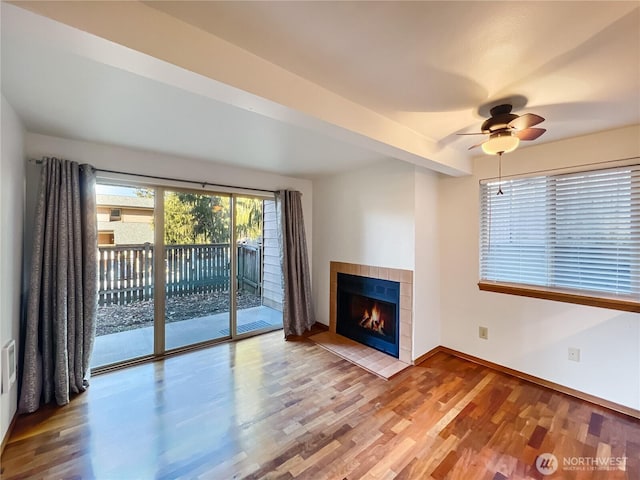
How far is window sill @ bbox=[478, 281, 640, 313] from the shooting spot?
216 cm

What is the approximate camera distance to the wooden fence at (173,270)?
9.57ft

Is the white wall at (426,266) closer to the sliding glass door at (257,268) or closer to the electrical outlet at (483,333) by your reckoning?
the electrical outlet at (483,333)

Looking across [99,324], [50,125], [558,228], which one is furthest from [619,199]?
[99,324]

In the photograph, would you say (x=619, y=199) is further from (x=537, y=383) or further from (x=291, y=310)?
(x=291, y=310)

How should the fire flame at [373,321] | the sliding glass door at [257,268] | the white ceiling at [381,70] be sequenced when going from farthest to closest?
the sliding glass door at [257,268], the fire flame at [373,321], the white ceiling at [381,70]

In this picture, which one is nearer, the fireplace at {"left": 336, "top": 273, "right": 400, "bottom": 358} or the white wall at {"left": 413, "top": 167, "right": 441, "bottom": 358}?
the white wall at {"left": 413, "top": 167, "right": 441, "bottom": 358}

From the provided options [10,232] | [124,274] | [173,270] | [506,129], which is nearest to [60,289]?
[10,232]

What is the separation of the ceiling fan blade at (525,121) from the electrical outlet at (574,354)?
6.68ft

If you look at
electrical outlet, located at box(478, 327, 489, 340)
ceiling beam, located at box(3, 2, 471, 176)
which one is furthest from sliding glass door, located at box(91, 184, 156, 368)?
electrical outlet, located at box(478, 327, 489, 340)

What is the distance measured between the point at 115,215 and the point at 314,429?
2863 mm

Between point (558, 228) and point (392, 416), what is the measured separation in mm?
2305

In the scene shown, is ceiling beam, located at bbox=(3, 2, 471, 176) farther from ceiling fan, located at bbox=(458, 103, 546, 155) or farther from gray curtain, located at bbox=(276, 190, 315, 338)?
gray curtain, located at bbox=(276, 190, 315, 338)

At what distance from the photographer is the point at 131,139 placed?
8.18ft

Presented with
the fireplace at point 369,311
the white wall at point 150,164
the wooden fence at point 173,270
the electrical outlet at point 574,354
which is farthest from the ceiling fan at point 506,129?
the wooden fence at point 173,270
